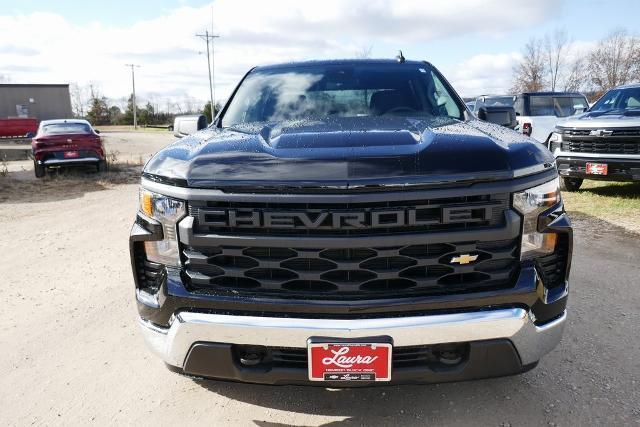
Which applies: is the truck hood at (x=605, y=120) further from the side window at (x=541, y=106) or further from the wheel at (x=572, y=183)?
the side window at (x=541, y=106)

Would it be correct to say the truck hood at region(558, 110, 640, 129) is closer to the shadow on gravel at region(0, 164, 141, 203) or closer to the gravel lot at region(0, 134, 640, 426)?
the gravel lot at region(0, 134, 640, 426)

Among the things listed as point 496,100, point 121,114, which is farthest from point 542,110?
point 121,114

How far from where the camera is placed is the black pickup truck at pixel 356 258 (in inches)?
75.4

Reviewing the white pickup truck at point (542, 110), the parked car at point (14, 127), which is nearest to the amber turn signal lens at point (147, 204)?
the white pickup truck at point (542, 110)

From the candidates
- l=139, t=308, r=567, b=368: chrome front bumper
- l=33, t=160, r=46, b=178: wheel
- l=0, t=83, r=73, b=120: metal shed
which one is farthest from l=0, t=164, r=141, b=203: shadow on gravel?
l=0, t=83, r=73, b=120: metal shed

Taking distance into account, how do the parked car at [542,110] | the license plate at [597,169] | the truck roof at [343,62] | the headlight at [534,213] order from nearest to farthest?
the headlight at [534,213], the truck roof at [343,62], the license plate at [597,169], the parked car at [542,110]

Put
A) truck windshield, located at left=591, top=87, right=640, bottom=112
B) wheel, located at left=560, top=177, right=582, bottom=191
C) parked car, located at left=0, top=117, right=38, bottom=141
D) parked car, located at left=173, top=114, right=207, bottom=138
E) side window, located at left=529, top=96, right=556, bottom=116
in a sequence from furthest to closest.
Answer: parked car, located at left=0, top=117, right=38, bottom=141 → side window, located at left=529, top=96, right=556, bottom=116 → wheel, located at left=560, top=177, right=582, bottom=191 → truck windshield, located at left=591, top=87, right=640, bottom=112 → parked car, located at left=173, top=114, right=207, bottom=138

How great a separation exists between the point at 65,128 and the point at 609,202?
41.5 feet

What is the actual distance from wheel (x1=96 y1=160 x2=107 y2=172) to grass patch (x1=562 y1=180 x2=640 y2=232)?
11.1m

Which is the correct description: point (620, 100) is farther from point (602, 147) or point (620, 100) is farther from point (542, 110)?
point (542, 110)

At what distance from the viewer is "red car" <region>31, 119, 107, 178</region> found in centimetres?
1212

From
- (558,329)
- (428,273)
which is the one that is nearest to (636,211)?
(558,329)

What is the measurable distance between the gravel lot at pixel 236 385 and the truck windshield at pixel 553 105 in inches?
293

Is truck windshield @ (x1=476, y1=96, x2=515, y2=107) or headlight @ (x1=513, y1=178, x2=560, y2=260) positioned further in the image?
truck windshield @ (x1=476, y1=96, x2=515, y2=107)
